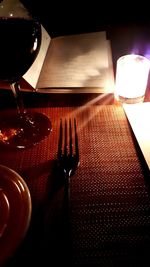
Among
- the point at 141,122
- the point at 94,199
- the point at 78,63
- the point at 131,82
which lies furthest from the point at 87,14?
the point at 94,199

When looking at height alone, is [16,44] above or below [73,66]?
above

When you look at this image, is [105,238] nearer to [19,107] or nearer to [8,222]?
[8,222]

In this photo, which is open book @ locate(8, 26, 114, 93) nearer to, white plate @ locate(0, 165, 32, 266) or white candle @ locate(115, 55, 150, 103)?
white candle @ locate(115, 55, 150, 103)

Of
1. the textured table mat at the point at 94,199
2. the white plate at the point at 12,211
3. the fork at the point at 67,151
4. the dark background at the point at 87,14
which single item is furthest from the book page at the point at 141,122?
the dark background at the point at 87,14

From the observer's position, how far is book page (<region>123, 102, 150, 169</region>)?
55cm

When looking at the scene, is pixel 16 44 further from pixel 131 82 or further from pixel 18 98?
pixel 131 82

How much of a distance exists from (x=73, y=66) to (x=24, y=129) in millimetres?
289

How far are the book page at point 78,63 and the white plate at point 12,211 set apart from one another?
0.35 m

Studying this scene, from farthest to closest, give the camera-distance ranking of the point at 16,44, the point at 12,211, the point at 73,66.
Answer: the point at 73,66 < the point at 16,44 < the point at 12,211

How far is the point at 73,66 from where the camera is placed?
32.5 inches

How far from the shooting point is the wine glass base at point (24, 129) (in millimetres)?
584

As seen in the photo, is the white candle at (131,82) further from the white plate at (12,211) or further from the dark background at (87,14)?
the dark background at (87,14)

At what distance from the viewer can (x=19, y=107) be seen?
0.64 m

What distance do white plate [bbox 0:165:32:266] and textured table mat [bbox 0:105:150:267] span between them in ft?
0.08
